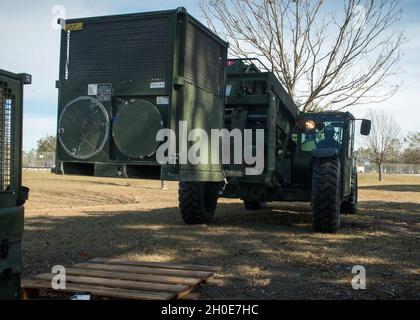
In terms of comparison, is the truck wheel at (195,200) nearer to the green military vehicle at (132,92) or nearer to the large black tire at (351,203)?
the green military vehicle at (132,92)

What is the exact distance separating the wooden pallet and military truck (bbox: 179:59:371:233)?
3.07 m

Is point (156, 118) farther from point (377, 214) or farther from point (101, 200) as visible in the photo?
point (101, 200)

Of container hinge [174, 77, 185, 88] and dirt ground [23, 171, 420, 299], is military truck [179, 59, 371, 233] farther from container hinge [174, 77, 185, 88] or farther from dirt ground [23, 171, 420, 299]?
container hinge [174, 77, 185, 88]

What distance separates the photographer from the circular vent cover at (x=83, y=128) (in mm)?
5867

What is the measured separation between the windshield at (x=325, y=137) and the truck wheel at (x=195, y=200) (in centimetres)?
206

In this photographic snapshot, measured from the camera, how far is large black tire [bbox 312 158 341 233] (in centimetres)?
866

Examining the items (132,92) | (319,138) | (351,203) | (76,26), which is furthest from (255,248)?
(351,203)

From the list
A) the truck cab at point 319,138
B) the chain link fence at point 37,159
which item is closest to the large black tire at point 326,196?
the truck cab at point 319,138

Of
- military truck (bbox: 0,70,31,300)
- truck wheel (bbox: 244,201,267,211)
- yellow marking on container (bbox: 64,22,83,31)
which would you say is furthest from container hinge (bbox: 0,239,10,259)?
truck wheel (bbox: 244,201,267,211)

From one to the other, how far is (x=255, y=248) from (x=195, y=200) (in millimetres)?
2583

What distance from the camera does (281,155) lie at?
1002 cm

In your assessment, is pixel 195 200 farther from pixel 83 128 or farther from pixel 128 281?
pixel 128 281

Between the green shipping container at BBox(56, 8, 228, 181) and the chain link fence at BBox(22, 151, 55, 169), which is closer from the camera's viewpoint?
the green shipping container at BBox(56, 8, 228, 181)
